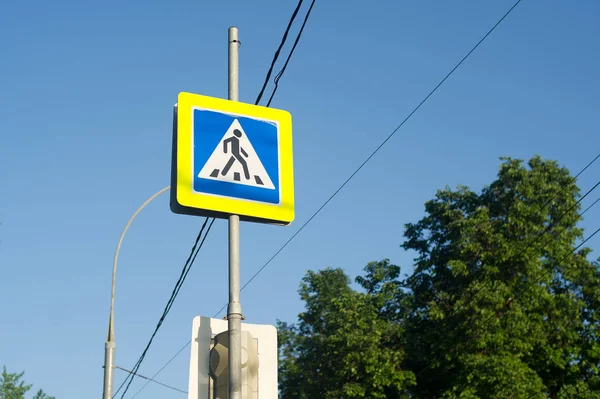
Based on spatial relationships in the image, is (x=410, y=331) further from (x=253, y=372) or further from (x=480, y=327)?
(x=253, y=372)

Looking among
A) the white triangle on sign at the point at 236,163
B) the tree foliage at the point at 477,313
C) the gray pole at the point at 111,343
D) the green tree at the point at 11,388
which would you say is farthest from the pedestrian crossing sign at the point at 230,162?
the green tree at the point at 11,388

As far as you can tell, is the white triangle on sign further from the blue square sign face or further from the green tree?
the green tree

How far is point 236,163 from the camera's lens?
21.3ft

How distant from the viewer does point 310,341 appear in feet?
123

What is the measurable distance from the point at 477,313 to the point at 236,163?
27.1 m

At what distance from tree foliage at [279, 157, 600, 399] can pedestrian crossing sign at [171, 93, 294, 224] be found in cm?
2525

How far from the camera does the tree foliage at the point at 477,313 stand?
32125mm

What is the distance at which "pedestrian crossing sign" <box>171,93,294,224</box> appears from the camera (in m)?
6.27

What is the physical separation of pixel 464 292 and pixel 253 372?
1125 inches

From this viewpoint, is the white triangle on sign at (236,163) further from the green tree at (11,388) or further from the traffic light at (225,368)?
the green tree at (11,388)

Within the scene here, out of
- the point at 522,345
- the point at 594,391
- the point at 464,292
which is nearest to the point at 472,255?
the point at 464,292

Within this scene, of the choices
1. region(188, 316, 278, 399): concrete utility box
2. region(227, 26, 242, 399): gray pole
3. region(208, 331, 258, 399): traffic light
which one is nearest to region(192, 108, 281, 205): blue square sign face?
region(227, 26, 242, 399): gray pole

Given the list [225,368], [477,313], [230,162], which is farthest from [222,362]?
[477,313]

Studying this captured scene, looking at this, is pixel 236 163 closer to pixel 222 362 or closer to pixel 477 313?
pixel 222 362
